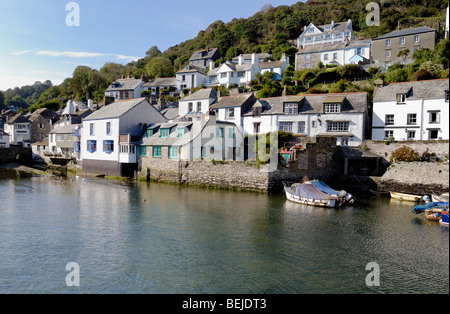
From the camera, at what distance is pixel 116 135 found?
35781 millimetres

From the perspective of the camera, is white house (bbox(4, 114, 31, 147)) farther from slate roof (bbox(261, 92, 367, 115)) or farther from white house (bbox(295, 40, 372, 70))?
white house (bbox(295, 40, 372, 70))

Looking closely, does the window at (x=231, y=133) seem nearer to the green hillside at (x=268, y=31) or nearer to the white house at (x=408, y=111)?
the white house at (x=408, y=111)

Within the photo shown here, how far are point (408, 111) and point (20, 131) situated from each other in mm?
64012

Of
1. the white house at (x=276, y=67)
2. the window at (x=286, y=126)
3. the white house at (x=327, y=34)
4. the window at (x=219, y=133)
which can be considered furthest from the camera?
the white house at (x=327, y=34)

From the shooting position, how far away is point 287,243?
43.9 ft

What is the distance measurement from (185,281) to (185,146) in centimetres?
2170

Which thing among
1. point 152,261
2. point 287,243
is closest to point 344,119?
point 287,243

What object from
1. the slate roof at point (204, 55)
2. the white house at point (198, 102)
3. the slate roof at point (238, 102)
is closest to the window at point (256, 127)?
the slate roof at point (238, 102)

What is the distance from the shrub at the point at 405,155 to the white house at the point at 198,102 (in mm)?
25309

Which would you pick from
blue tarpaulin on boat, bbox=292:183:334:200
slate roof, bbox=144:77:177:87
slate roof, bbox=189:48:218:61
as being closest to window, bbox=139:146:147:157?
blue tarpaulin on boat, bbox=292:183:334:200

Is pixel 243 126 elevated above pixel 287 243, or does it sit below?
above

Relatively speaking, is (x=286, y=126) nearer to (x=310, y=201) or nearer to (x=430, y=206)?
(x=310, y=201)

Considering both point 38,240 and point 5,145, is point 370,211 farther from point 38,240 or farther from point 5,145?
point 5,145

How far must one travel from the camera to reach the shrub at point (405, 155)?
24.3 m
